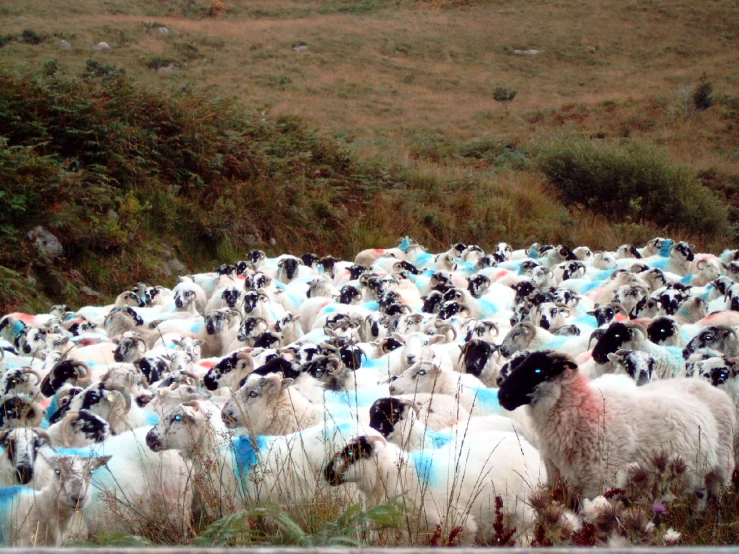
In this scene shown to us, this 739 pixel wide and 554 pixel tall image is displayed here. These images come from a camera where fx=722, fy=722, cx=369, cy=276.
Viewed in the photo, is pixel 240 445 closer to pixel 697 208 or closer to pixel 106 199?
pixel 106 199

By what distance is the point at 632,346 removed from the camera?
21.7 ft

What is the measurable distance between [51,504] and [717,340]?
573 centimetres

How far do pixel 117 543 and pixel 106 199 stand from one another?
9.75m

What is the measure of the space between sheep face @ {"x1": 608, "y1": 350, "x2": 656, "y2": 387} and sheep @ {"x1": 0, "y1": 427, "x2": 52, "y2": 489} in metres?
4.42

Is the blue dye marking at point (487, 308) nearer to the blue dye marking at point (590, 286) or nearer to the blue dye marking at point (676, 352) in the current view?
the blue dye marking at point (590, 286)

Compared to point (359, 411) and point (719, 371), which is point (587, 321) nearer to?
point (719, 371)

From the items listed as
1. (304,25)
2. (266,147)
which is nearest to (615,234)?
(266,147)

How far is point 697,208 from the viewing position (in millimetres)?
18047

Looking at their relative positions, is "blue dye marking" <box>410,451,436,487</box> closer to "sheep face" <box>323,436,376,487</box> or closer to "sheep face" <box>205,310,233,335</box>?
"sheep face" <box>323,436,376,487</box>

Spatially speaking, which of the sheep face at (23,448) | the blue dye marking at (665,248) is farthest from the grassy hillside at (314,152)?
the sheep face at (23,448)

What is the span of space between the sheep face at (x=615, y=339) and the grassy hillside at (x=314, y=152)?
826 centimetres

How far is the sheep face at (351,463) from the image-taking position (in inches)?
169

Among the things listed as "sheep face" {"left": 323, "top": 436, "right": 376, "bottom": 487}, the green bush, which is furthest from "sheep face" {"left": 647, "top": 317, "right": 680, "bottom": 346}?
the green bush

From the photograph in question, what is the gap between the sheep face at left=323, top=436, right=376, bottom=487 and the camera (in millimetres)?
4305
